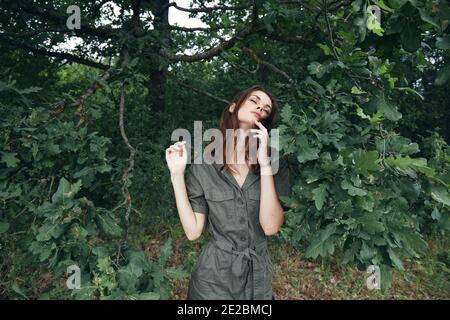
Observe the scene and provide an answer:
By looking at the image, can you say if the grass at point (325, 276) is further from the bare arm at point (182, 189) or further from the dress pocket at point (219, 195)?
the dress pocket at point (219, 195)

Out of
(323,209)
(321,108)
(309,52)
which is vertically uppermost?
(309,52)

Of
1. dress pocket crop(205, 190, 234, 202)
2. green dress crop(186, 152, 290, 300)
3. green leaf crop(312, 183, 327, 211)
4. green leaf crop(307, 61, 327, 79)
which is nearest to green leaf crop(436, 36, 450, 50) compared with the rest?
green leaf crop(307, 61, 327, 79)

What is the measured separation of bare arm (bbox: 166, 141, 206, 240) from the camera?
2064mm

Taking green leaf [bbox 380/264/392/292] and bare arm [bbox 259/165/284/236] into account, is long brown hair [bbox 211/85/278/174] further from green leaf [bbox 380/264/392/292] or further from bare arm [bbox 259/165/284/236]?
green leaf [bbox 380/264/392/292]

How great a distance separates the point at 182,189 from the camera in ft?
7.01

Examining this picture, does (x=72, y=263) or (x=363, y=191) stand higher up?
(x=363, y=191)

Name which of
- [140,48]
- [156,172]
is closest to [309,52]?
[140,48]

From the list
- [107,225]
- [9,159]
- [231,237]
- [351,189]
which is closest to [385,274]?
[351,189]

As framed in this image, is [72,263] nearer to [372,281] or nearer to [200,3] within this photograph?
[372,281]

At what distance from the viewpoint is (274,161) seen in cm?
217

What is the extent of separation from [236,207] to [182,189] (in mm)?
318

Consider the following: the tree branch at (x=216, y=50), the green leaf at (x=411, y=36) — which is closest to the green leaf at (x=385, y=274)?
the green leaf at (x=411, y=36)

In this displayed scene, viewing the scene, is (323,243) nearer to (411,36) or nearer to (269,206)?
(269,206)

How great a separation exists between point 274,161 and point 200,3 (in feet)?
15.4
